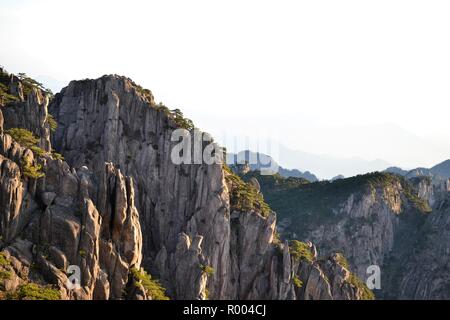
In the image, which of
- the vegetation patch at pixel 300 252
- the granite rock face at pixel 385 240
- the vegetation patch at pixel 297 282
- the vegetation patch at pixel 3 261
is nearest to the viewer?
the vegetation patch at pixel 3 261

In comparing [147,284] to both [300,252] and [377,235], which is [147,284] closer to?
[300,252]

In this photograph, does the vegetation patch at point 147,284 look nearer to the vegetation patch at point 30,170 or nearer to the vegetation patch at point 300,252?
the vegetation patch at point 30,170

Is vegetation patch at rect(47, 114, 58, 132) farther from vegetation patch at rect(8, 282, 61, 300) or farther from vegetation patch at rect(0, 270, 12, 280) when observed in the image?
vegetation patch at rect(8, 282, 61, 300)

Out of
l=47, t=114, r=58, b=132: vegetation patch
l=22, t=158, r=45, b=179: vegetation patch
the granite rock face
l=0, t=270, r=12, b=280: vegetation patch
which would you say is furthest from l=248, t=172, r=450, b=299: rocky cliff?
l=0, t=270, r=12, b=280: vegetation patch

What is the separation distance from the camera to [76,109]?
350 feet

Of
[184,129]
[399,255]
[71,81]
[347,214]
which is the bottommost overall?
[399,255]

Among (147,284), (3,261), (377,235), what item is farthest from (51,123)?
(377,235)

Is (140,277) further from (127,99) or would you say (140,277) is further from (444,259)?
(444,259)

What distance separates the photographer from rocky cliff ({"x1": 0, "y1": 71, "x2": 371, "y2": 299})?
7275 centimetres

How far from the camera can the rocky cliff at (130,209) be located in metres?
72.8

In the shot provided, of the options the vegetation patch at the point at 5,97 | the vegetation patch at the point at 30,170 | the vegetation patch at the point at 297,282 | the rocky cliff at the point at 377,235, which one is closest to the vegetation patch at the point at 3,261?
the vegetation patch at the point at 30,170

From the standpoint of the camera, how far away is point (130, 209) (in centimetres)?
8075

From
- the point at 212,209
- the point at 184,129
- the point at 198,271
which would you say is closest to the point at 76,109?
the point at 184,129
